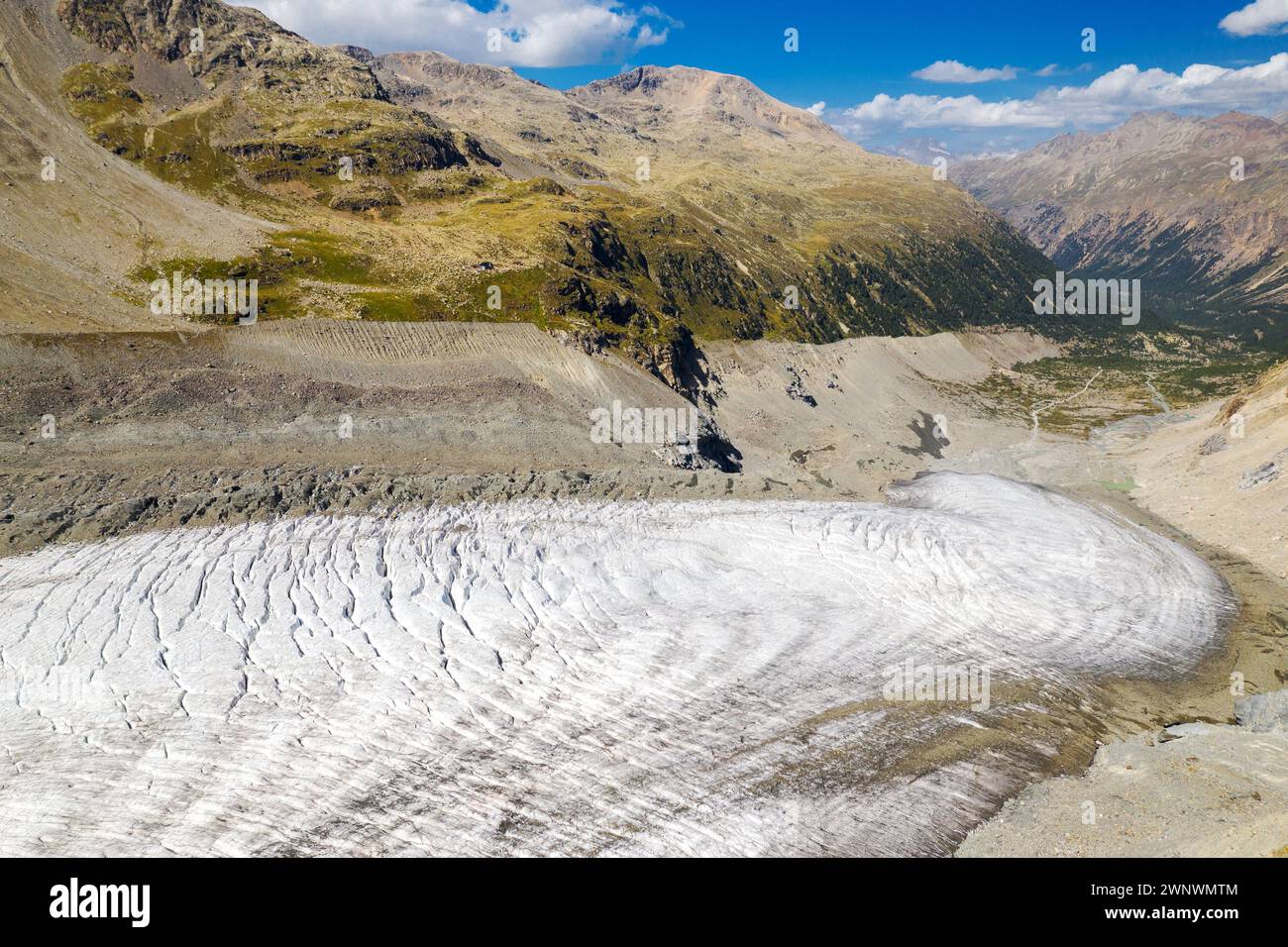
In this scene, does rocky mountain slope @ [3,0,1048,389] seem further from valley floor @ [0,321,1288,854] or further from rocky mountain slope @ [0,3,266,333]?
valley floor @ [0,321,1288,854]

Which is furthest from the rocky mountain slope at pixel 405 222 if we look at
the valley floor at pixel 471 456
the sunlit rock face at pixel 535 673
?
the sunlit rock face at pixel 535 673

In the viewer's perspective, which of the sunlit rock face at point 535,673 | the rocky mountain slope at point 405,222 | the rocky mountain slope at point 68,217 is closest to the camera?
the sunlit rock face at point 535,673

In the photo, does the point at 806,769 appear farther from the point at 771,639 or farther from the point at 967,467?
A: the point at 967,467

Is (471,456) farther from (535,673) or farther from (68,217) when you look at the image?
(68,217)

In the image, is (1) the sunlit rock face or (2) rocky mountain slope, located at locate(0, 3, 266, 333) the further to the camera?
(2) rocky mountain slope, located at locate(0, 3, 266, 333)

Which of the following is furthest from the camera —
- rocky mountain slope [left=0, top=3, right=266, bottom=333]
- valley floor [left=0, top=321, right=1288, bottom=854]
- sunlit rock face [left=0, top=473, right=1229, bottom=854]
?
rocky mountain slope [left=0, top=3, right=266, bottom=333]

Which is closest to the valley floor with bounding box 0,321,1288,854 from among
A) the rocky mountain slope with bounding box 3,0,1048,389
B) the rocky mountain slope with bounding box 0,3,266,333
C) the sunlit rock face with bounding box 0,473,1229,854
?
the sunlit rock face with bounding box 0,473,1229,854

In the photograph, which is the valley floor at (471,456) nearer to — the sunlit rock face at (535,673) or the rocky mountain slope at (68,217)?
the sunlit rock face at (535,673)
